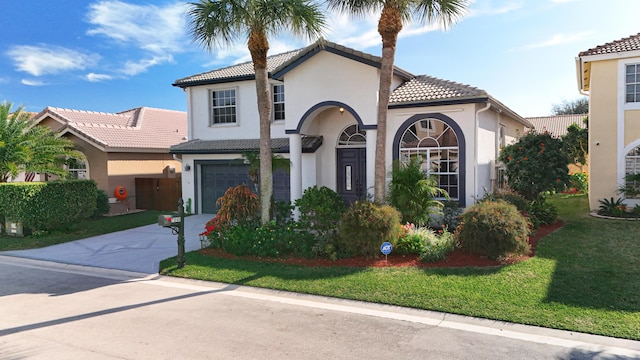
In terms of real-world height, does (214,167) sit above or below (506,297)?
above

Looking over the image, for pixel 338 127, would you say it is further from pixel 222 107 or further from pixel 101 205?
pixel 101 205

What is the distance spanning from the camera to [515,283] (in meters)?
7.75

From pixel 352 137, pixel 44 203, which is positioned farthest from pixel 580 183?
pixel 44 203

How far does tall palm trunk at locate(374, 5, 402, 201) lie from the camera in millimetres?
11000

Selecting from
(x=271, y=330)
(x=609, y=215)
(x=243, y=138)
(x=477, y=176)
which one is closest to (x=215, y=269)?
(x=271, y=330)

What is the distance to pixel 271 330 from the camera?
6.27 m

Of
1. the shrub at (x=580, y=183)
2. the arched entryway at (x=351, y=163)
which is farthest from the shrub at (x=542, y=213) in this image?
the shrub at (x=580, y=183)

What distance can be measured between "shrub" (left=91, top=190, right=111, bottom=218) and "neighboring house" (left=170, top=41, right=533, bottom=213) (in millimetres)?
3333

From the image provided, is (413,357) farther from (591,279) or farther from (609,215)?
(609,215)

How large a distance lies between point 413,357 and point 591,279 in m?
4.42

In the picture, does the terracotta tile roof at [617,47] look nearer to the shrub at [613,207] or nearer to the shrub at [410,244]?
the shrub at [613,207]

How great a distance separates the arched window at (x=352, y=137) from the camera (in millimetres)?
16031

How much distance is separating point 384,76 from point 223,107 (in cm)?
952

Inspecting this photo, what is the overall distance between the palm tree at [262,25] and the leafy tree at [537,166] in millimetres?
7153
